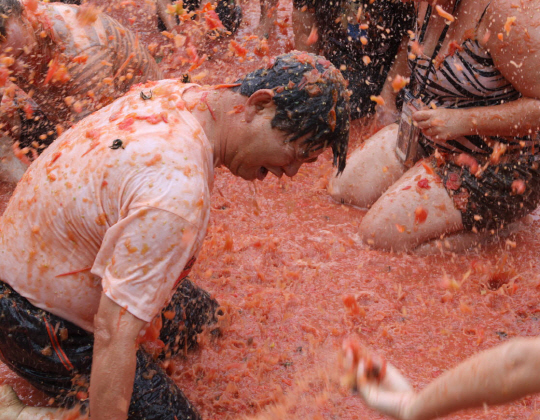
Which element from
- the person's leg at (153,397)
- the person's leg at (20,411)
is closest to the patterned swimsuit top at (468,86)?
the person's leg at (153,397)

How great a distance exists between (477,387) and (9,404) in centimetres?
177

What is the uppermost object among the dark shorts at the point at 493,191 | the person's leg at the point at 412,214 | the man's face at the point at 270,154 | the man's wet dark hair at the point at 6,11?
the man's face at the point at 270,154

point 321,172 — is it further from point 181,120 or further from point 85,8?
point 181,120

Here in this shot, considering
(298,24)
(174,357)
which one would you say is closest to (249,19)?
(298,24)

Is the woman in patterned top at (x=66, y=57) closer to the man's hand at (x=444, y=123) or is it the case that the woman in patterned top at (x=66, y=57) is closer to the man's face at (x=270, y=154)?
the man's face at (x=270, y=154)

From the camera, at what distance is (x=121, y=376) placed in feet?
5.04

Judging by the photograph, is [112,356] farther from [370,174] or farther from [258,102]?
[370,174]

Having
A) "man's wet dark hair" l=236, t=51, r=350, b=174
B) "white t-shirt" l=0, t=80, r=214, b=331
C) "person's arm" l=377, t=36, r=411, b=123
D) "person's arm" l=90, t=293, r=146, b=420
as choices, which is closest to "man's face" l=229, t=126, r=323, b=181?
"man's wet dark hair" l=236, t=51, r=350, b=174

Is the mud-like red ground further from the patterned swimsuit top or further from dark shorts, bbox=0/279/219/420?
the patterned swimsuit top

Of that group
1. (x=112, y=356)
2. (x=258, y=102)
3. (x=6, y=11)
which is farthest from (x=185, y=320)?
(x=6, y=11)

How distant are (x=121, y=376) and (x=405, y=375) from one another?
137cm

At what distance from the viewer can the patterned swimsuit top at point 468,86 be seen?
2.77 meters

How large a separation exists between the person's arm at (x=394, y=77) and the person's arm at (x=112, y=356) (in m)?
3.03

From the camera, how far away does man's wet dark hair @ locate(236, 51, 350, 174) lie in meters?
1.81
